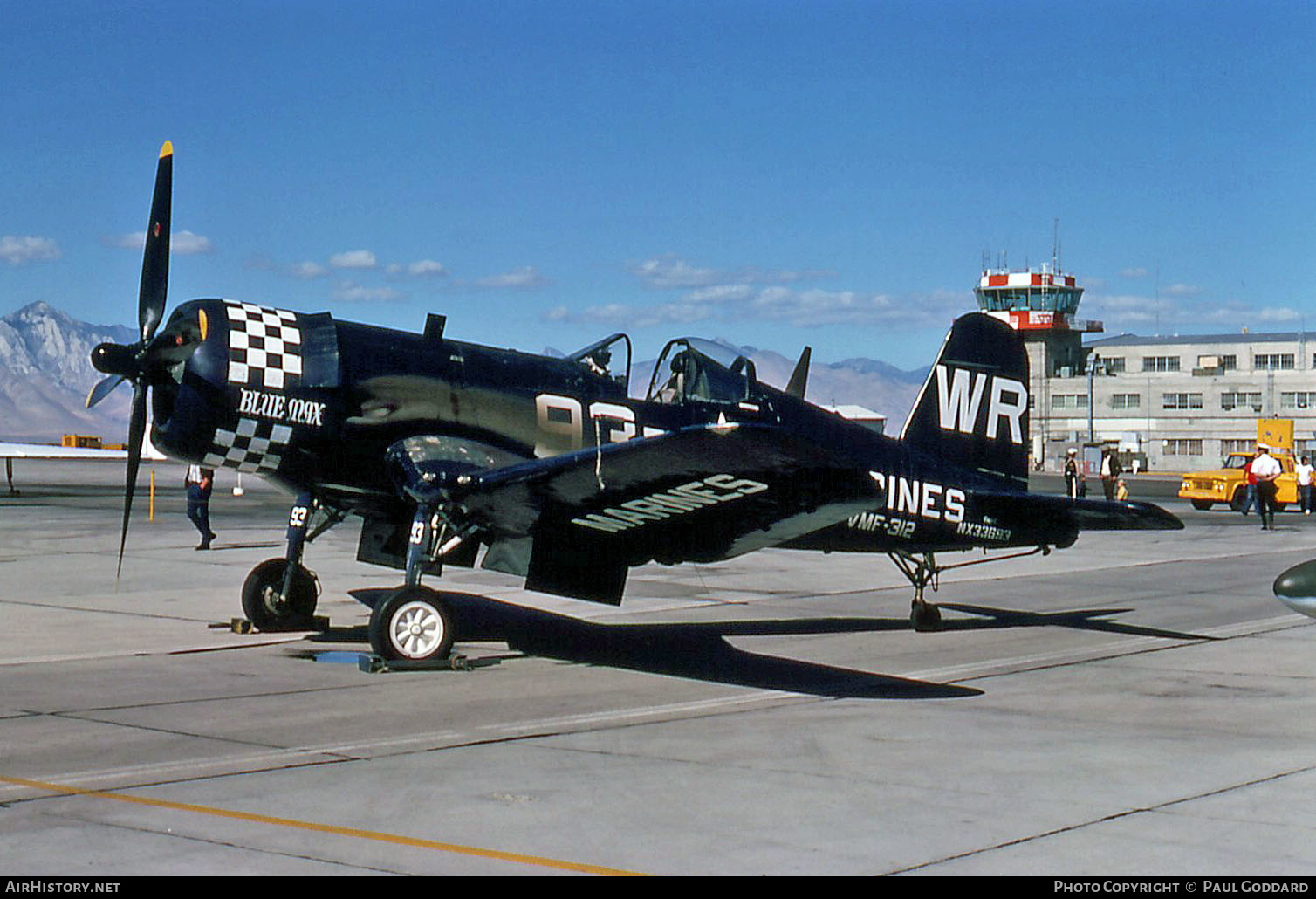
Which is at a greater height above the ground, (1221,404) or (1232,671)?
(1221,404)

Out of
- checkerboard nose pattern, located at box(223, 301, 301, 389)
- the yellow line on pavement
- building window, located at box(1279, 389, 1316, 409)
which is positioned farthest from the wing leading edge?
building window, located at box(1279, 389, 1316, 409)

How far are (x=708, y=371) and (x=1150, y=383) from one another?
11463 cm

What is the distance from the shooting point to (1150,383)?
119375 mm

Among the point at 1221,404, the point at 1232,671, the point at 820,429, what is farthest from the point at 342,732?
the point at 1221,404

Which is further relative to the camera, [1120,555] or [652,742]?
[1120,555]

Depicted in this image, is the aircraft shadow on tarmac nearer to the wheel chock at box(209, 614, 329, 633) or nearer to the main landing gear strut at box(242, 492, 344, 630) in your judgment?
the wheel chock at box(209, 614, 329, 633)

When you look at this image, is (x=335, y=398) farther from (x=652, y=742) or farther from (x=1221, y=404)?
(x=1221, y=404)

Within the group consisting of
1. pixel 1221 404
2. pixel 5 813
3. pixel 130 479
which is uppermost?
pixel 1221 404

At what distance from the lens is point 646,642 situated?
519 inches

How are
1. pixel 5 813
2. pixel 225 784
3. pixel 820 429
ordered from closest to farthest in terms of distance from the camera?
pixel 5 813 → pixel 225 784 → pixel 820 429

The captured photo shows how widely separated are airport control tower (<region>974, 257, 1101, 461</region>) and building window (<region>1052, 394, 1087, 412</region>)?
1.93 ft

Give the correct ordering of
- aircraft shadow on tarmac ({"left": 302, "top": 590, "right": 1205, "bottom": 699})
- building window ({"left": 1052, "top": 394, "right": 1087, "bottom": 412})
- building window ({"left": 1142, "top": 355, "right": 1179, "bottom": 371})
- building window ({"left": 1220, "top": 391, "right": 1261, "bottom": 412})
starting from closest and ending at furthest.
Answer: aircraft shadow on tarmac ({"left": 302, "top": 590, "right": 1205, "bottom": 699})
building window ({"left": 1220, "top": 391, "right": 1261, "bottom": 412})
building window ({"left": 1052, "top": 394, "right": 1087, "bottom": 412})
building window ({"left": 1142, "top": 355, "right": 1179, "bottom": 371})

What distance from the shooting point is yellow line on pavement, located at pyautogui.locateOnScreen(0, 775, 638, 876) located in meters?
5.45

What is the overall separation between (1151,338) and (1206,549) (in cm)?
10325
